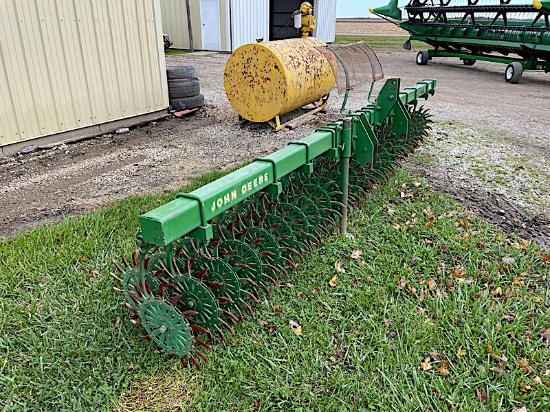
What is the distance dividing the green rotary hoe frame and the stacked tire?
431 centimetres

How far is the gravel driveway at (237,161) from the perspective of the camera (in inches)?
167

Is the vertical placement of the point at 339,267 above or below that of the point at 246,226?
below

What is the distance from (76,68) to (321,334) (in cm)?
498

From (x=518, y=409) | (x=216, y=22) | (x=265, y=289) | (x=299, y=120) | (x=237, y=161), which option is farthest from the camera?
(x=216, y=22)

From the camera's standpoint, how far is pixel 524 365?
2.40 metres

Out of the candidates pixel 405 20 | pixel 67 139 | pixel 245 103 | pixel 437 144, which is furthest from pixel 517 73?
pixel 67 139

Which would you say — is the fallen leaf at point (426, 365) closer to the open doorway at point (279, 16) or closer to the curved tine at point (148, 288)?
the curved tine at point (148, 288)

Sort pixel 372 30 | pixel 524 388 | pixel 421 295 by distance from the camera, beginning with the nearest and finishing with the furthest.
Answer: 1. pixel 524 388
2. pixel 421 295
3. pixel 372 30

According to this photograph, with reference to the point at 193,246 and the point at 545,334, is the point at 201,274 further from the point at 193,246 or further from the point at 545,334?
the point at 545,334

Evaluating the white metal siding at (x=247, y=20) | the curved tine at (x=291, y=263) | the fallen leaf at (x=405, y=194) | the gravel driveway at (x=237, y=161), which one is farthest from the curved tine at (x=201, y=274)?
the white metal siding at (x=247, y=20)

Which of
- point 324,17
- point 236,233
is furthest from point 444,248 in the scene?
point 324,17

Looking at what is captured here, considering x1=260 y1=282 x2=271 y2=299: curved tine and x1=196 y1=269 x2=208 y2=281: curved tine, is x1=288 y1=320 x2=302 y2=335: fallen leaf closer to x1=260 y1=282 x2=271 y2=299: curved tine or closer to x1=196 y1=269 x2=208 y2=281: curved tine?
x1=260 y1=282 x2=271 y2=299: curved tine

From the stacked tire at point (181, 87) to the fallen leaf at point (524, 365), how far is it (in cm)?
643

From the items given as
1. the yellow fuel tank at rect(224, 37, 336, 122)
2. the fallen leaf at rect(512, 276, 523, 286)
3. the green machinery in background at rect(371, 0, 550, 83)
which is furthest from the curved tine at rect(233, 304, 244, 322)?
the green machinery in background at rect(371, 0, 550, 83)
